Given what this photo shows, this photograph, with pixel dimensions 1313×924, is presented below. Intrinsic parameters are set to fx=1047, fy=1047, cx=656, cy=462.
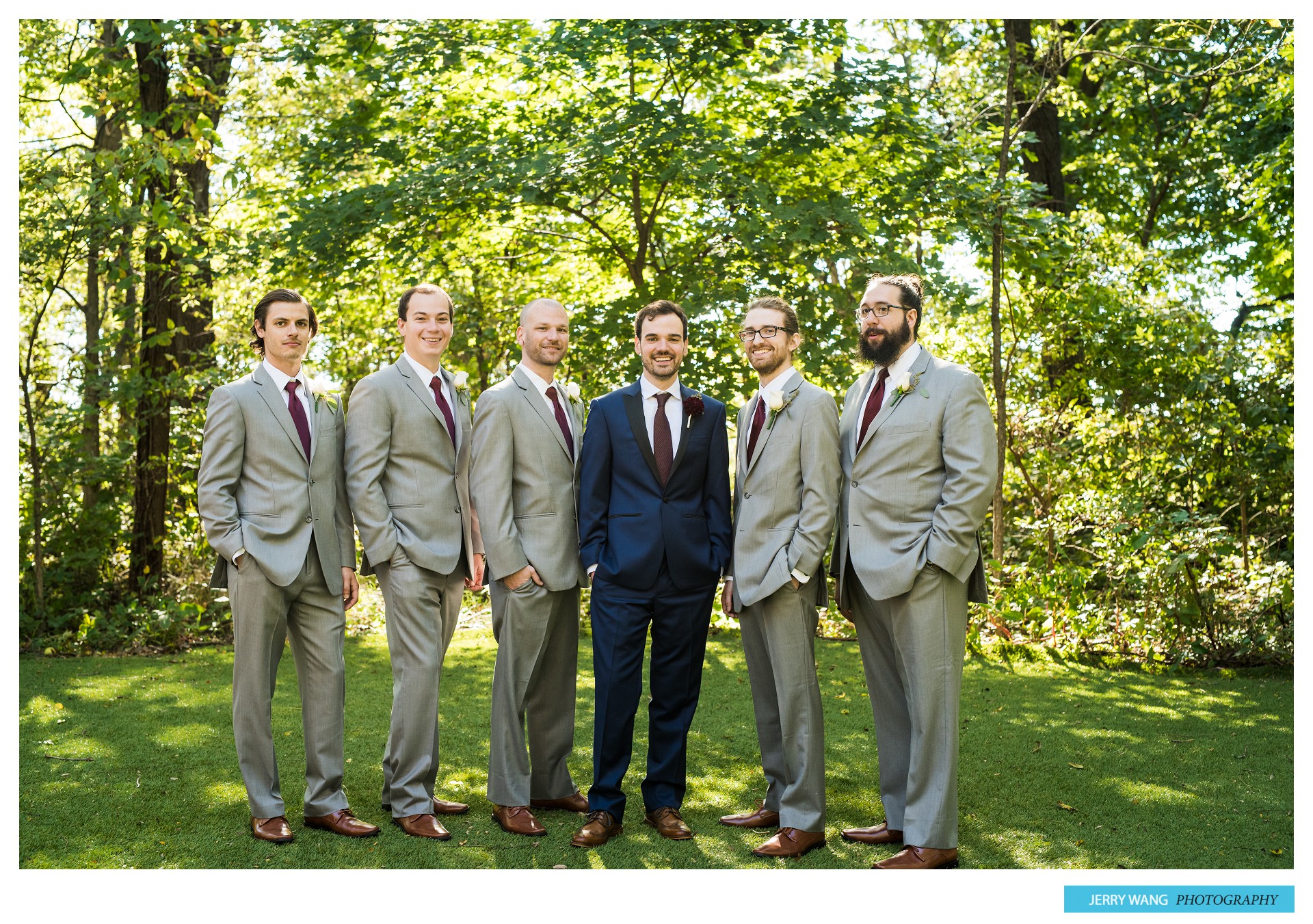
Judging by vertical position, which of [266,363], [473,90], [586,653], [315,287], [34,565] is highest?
[473,90]

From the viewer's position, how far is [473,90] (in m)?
9.23

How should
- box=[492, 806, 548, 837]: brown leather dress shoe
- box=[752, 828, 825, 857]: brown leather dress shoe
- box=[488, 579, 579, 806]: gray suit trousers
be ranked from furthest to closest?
box=[488, 579, 579, 806]: gray suit trousers, box=[492, 806, 548, 837]: brown leather dress shoe, box=[752, 828, 825, 857]: brown leather dress shoe

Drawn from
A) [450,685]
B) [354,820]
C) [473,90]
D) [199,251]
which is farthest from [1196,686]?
[199,251]

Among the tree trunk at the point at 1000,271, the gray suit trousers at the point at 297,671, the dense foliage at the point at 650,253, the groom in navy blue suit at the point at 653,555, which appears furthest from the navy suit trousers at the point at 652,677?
the tree trunk at the point at 1000,271

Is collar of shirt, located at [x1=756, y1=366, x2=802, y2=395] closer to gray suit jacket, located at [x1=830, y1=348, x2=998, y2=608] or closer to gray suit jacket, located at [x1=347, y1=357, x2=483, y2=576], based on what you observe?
gray suit jacket, located at [x1=830, y1=348, x2=998, y2=608]

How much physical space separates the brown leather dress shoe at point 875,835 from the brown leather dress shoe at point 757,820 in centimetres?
29

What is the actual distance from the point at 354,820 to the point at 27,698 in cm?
368

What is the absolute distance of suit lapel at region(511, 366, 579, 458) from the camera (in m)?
4.24

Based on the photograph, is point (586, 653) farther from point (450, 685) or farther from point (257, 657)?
point (257, 657)

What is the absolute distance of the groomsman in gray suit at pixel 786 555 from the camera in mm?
3938

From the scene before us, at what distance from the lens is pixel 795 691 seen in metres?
4.01

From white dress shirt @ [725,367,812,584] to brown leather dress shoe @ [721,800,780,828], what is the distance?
951mm

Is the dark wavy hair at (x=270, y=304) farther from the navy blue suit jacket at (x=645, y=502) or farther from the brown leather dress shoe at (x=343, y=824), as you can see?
the brown leather dress shoe at (x=343, y=824)
